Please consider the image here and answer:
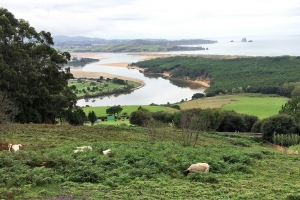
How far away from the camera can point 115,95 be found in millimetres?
87688

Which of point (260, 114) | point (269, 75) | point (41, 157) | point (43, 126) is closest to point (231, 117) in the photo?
point (260, 114)

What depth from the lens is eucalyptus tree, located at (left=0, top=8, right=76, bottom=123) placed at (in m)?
26.6

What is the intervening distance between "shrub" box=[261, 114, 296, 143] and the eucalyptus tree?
2188cm

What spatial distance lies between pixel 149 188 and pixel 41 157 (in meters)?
4.84

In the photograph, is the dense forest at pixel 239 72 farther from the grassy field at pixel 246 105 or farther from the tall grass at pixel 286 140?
the tall grass at pixel 286 140

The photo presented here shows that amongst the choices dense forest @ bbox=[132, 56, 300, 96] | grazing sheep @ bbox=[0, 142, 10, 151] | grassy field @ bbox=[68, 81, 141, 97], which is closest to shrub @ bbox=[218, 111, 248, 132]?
grazing sheep @ bbox=[0, 142, 10, 151]

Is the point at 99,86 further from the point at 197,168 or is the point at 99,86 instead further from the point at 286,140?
the point at 197,168

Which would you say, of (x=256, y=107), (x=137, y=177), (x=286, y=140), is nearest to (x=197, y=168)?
(x=137, y=177)

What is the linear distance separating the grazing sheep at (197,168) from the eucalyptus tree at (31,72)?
784 inches

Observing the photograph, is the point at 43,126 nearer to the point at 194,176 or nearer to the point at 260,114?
the point at 194,176

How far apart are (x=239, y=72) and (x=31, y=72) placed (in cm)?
9411

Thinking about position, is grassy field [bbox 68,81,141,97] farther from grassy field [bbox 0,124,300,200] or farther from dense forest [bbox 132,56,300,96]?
grassy field [bbox 0,124,300,200]

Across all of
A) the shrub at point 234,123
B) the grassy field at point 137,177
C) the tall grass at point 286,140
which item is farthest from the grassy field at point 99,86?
the grassy field at point 137,177

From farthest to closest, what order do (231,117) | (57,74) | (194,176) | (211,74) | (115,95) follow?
1. (211,74)
2. (115,95)
3. (231,117)
4. (57,74)
5. (194,176)
